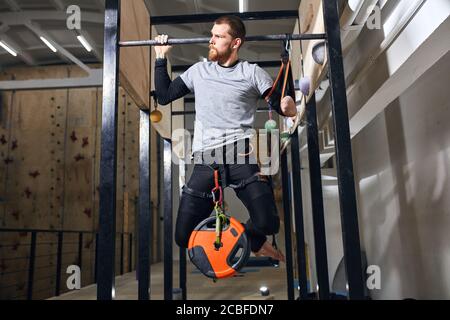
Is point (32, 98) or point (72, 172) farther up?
point (32, 98)

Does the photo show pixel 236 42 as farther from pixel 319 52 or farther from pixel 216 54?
pixel 319 52

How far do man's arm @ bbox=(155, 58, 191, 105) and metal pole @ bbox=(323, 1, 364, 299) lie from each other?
0.64 meters

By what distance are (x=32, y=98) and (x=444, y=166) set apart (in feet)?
21.9

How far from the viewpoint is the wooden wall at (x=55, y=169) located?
6227 millimetres

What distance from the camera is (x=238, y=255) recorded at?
1.43 meters

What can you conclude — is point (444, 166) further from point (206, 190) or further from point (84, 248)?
A: point (84, 248)

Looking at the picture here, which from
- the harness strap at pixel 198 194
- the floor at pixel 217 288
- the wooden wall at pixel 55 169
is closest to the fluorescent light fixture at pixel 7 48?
the wooden wall at pixel 55 169

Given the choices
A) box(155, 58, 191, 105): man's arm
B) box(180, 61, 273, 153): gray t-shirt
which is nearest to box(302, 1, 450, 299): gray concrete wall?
box(180, 61, 273, 153): gray t-shirt

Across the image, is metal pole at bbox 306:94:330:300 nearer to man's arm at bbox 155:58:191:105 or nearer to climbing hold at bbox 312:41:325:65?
climbing hold at bbox 312:41:325:65

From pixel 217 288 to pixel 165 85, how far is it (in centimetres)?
270

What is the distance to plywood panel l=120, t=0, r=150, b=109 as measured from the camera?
1.73 m

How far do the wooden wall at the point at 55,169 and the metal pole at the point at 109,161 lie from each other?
5021 millimetres

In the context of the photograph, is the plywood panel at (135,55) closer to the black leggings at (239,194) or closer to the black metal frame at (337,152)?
the black metal frame at (337,152)
